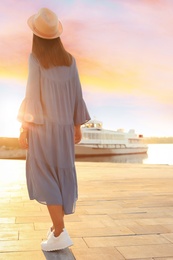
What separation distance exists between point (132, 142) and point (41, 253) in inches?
2119

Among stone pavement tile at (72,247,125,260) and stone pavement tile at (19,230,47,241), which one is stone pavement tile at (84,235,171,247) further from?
stone pavement tile at (19,230,47,241)

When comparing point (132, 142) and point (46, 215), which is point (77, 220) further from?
point (132, 142)

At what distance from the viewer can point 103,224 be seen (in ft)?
9.52

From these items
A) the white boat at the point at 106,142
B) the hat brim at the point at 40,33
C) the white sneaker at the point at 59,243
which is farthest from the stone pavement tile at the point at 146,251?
the white boat at the point at 106,142

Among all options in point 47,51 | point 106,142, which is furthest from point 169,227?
point 106,142

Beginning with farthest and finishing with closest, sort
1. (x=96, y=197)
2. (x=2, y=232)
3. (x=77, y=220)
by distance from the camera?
(x=96, y=197) < (x=77, y=220) < (x=2, y=232)

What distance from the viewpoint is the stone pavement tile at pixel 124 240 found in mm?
2385

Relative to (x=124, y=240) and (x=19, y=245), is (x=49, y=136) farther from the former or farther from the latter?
(x=124, y=240)

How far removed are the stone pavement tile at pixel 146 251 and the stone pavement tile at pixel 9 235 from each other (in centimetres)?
68

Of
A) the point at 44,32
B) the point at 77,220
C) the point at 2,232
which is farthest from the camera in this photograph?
the point at 77,220

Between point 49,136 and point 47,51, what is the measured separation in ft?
1.56

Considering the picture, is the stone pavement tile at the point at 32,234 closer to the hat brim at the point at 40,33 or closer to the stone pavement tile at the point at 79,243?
the stone pavement tile at the point at 79,243

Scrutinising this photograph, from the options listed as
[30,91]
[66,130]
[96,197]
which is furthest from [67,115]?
[96,197]

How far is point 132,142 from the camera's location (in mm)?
55594
